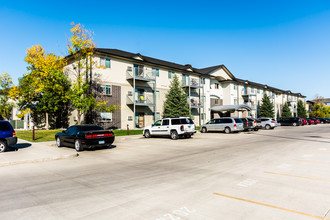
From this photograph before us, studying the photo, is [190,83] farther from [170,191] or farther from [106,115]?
[170,191]

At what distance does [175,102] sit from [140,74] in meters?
6.79

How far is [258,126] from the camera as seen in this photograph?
29.5m

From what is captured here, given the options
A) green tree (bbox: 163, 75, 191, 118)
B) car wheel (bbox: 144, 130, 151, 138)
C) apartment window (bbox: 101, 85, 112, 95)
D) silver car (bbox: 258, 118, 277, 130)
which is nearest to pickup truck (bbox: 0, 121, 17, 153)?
car wheel (bbox: 144, 130, 151, 138)

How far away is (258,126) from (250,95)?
25636mm

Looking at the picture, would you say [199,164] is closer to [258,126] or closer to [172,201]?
[172,201]

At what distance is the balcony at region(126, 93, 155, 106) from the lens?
98.2 feet

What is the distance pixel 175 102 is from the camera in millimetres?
34031

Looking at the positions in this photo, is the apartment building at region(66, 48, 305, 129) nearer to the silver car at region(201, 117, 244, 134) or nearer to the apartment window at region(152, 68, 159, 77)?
the apartment window at region(152, 68, 159, 77)

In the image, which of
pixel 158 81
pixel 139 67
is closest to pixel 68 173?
pixel 139 67

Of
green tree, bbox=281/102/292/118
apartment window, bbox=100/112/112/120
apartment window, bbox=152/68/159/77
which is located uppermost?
apartment window, bbox=152/68/159/77

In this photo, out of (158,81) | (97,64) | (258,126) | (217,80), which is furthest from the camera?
(217,80)

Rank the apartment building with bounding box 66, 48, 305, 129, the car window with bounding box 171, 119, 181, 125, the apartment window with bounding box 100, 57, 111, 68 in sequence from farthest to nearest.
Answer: the apartment building with bounding box 66, 48, 305, 129
the apartment window with bounding box 100, 57, 111, 68
the car window with bounding box 171, 119, 181, 125

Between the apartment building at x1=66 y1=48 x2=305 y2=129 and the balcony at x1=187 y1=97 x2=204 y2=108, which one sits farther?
the balcony at x1=187 y1=97 x2=204 y2=108

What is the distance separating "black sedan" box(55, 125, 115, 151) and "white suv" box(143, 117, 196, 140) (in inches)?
270
